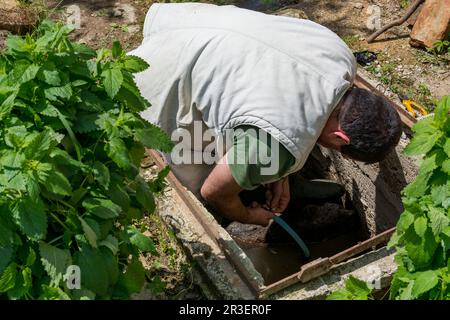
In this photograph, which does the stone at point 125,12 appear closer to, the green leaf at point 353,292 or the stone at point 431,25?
the stone at point 431,25

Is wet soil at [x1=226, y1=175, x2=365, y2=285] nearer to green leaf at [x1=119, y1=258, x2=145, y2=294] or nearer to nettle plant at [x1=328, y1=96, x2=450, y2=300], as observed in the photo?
nettle plant at [x1=328, y1=96, x2=450, y2=300]

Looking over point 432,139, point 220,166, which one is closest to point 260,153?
point 220,166

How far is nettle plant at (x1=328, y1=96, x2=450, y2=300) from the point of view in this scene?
2699 millimetres

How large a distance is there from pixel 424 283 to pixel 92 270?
1.22m

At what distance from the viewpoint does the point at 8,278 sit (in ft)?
7.43

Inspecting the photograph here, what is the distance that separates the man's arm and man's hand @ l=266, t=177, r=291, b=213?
0.25 feet

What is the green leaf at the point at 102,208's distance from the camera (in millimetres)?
2381

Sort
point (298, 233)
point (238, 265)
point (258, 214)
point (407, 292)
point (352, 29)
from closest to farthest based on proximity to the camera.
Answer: point (407, 292) → point (238, 265) → point (258, 214) → point (298, 233) → point (352, 29)

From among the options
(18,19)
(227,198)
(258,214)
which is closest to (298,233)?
(258,214)

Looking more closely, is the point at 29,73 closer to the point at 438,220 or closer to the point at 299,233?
the point at 438,220

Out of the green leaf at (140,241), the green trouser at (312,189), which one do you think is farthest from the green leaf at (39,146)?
the green trouser at (312,189)

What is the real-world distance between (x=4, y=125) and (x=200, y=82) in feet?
3.54

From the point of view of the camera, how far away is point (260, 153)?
3123mm
